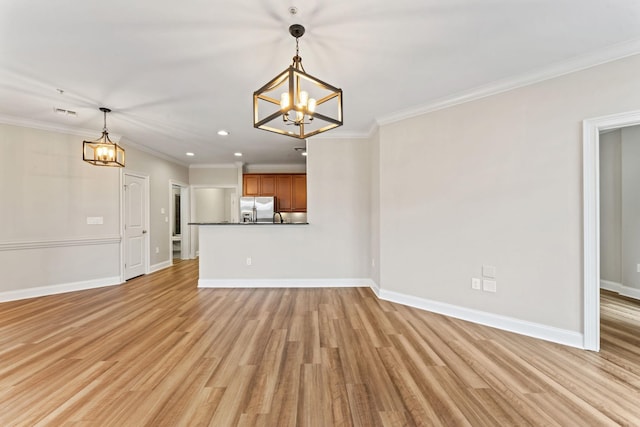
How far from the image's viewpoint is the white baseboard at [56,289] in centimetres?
370

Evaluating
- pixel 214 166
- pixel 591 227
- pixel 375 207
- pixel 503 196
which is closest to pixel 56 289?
pixel 214 166

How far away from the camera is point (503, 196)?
275cm

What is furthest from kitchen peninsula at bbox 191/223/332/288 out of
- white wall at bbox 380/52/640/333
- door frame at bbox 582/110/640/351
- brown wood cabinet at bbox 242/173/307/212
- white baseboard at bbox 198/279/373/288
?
door frame at bbox 582/110/640/351

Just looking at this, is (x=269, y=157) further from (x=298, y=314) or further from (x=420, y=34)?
(x=420, y=34)

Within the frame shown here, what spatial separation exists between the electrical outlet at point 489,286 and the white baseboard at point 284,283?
1767 mm

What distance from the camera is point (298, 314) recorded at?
125 inches

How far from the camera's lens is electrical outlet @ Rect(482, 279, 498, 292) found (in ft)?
9.21

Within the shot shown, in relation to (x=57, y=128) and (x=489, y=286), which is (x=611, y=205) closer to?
(x=489, y=286)

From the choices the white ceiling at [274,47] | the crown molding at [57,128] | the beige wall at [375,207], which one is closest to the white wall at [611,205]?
the white ceiling at [274,47]

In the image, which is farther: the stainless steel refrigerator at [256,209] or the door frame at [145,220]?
the stainless steel refrigerator at [256,209]

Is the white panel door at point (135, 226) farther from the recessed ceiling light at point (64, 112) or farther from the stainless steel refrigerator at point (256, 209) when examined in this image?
the stainless steel refrigerator at point (256, 209)

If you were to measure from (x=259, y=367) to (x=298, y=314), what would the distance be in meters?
1.12

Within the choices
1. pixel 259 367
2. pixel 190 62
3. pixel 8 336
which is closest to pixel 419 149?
pixel 190 62

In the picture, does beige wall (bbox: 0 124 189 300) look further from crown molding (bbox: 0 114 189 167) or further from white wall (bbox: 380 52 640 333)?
white wall (bbox: 380 52 640 333)
